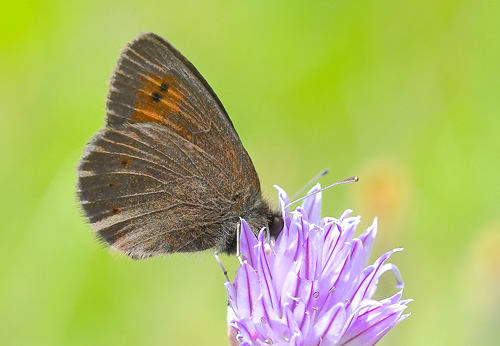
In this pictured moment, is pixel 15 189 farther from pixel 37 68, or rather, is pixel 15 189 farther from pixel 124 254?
pixel 124 254

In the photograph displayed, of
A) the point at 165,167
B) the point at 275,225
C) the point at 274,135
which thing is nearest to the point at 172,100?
the point at 165,167

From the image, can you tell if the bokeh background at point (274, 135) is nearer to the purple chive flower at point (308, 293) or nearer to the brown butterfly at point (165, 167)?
the brown butterfly at point (165, 167)

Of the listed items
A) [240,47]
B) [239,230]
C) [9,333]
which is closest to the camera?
[239,230]

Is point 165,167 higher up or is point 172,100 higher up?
point 172,100

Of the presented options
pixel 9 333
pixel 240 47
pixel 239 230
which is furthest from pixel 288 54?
pixel 239 230

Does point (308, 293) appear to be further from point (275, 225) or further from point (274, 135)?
point (274, 135)

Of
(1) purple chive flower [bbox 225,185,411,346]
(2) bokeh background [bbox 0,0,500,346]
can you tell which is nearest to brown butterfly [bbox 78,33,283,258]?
(1) purple chive flower [bbox 225,185,411,346]
